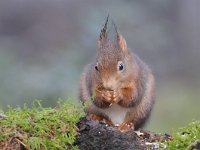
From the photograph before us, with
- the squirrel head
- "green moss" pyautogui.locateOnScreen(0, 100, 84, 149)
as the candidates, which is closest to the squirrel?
the squirrel head

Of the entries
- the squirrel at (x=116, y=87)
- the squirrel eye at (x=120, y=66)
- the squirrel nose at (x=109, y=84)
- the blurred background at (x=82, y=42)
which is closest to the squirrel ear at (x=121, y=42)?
the squirrel at (x=116, y=87)

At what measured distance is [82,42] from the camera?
12.9 meters

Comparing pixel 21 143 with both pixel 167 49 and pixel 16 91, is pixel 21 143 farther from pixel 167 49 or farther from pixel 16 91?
pixel 167 49

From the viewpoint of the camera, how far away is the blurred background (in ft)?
36.2

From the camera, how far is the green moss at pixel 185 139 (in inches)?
197

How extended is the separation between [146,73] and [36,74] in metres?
4.89

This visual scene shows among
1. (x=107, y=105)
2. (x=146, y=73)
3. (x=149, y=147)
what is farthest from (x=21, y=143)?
(x=146, y=73)

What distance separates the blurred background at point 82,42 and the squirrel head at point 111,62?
3967 millimetres

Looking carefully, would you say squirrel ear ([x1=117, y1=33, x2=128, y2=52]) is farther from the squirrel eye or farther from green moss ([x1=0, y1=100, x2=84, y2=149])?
green moss ([x1=0, y1=100, x2=84, y2=149])

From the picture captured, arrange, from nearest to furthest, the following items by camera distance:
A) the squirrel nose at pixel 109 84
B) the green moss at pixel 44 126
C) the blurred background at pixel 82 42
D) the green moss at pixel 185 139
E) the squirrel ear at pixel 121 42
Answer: the green moss at pixel 44 126, the green moss at pixel 185 139, the squirrel nose at pixel 109 84, the squirrel ear at pixel 121 42, the blurred background at pixel 82 42

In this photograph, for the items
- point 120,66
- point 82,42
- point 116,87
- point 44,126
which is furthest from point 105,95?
point 82,42

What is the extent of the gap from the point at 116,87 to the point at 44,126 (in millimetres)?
1362

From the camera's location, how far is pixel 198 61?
1310cm

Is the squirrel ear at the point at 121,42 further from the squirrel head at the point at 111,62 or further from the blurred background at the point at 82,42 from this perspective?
the blurred background at the point at 82,42
